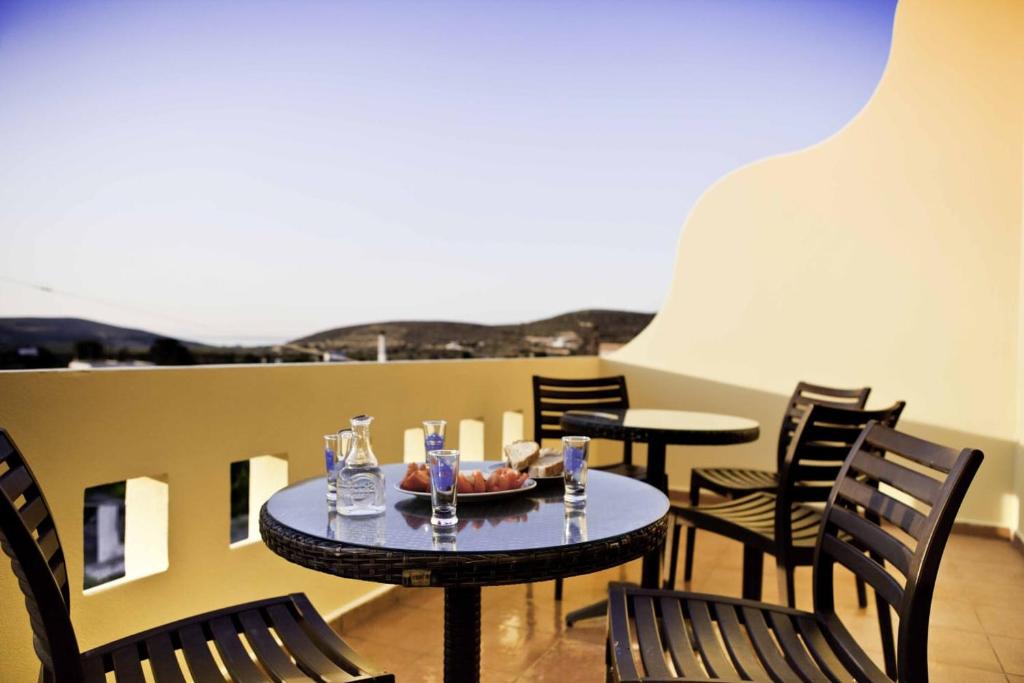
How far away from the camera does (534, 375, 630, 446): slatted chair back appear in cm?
321

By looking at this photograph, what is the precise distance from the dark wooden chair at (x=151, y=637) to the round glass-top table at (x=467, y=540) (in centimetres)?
21

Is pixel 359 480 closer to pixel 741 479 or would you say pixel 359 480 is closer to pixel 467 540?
pixel 467 540

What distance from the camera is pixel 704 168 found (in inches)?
219

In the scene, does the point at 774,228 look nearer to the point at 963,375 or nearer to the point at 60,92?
the point at 963,375

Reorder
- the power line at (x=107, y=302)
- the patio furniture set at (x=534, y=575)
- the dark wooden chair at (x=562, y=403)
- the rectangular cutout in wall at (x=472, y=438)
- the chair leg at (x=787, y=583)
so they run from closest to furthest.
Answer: the patio furniture set at (x=534, y=575) < the chair leg at (x=787, y=583) < the dark wooden chair at (x=562, y=403) < the rectangular cutout in wall at (x=472, y=438) < the power line at (x=107, y=302)

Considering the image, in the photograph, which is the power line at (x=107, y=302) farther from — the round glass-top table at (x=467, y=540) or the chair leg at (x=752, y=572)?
the round glass-top table at (x=467, y=540)

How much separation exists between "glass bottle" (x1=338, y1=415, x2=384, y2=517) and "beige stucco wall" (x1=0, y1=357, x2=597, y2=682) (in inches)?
34.9

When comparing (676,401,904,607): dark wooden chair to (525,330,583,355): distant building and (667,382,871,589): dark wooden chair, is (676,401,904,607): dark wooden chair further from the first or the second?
(525,330,583,355): distant building

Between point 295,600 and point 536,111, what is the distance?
6148 millimetres

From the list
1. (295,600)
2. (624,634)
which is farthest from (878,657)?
(295,600)

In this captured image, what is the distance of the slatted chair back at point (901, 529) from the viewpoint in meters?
1.10

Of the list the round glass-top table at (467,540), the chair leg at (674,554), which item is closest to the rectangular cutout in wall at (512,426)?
the chair leg at (674,554)

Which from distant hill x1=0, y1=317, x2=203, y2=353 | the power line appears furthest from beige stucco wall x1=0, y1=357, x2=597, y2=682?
distant hill x1=0, y1=317, x2=203, y2=353

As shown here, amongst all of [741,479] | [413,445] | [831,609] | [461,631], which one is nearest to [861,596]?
[741,479]
